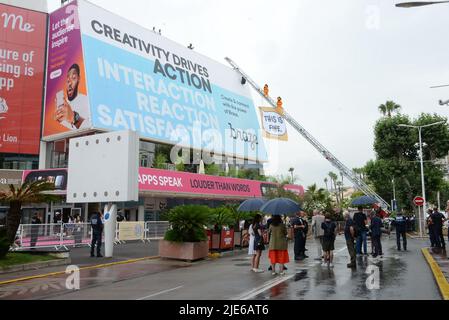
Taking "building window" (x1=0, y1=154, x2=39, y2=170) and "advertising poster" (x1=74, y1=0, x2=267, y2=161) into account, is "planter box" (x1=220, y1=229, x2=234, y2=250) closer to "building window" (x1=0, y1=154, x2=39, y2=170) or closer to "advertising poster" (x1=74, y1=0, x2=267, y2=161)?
"advertising poster" (x1=74, y1=0, x2=267, y2=161)

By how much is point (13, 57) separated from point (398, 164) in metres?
33.0

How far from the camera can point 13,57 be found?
33.6 meters

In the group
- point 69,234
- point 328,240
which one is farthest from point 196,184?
point 328,240

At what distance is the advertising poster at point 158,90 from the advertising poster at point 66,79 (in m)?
0.55

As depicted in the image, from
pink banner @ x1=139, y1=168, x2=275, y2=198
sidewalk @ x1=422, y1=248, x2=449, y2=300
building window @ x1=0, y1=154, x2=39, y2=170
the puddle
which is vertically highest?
building window @ x1=0, y1=154, x2=39, y2=170

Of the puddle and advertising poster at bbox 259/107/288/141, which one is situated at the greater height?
advertising poster at bbox 259/107/288/141

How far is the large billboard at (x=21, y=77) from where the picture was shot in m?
33.1

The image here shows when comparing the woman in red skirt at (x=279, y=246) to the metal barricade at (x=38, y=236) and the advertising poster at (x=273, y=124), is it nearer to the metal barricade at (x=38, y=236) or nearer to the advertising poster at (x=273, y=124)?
the metal barricade at (x=38, y=236)

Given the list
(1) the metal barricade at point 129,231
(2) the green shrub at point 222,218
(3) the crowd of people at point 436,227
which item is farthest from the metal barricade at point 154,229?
(3) the crowd of people at point 436,227

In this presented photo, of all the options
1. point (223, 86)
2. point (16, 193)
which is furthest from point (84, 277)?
point (223, 86)

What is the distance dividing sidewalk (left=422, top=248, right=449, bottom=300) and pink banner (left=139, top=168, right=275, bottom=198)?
1869 cm

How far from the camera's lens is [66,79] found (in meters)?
33.8

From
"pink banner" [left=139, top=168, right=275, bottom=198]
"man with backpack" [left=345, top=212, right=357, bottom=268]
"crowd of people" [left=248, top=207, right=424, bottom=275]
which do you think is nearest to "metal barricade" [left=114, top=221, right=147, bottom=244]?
"pink banner" [left=139, top=168, right=275, bottom=198]

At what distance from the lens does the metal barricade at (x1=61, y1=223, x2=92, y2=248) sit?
20.4m
